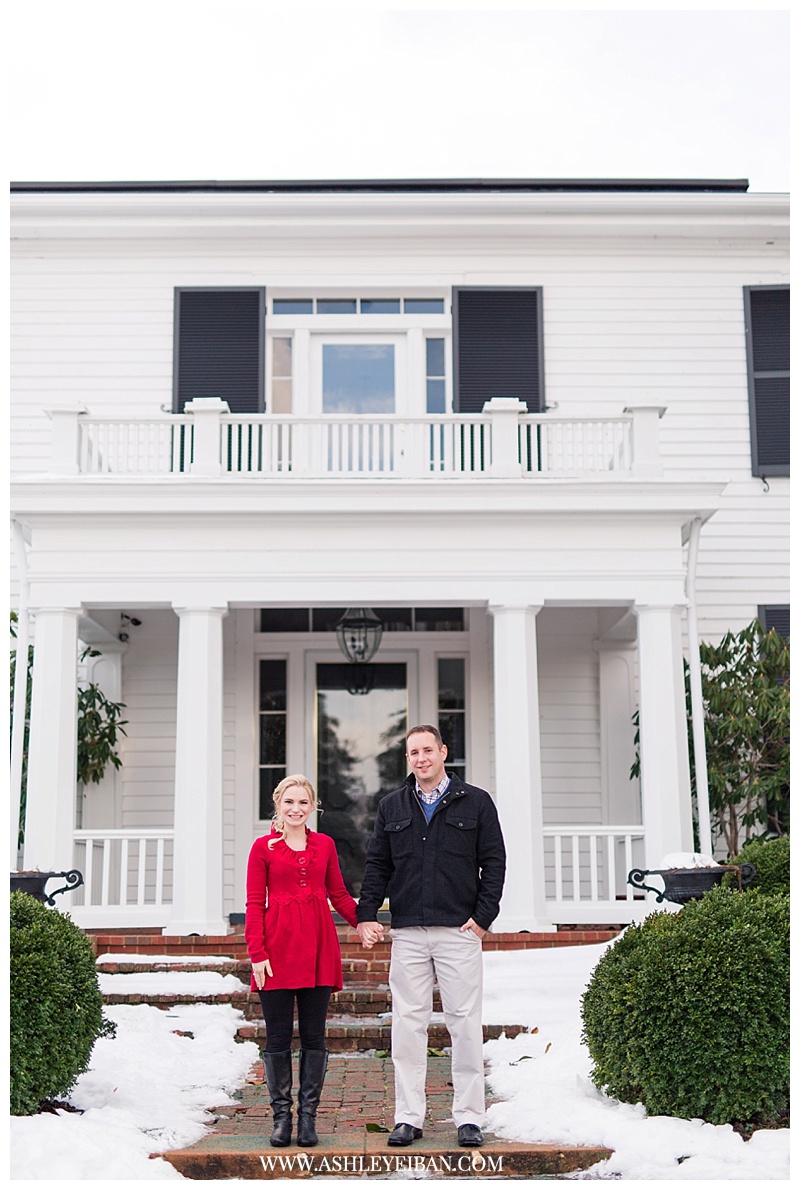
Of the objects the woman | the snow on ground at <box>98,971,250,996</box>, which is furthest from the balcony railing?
the woman

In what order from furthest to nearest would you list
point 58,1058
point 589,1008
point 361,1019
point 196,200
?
point 196,200 < point 361,1019 < point 589,1008 < point 58,1058

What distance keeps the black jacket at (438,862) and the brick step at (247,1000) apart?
123 inches

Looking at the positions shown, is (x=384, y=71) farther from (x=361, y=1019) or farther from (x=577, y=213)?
(x=361, y=1019)

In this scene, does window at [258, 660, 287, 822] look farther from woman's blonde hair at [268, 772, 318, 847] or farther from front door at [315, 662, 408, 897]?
woman's blonde hair at [268, 772, 318, 847]

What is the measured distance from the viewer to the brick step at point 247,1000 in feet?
28.0

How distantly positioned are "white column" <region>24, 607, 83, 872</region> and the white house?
0.49ft

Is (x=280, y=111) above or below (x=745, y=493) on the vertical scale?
above

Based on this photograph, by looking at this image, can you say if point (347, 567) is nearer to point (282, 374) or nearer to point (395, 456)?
point (395, 456)

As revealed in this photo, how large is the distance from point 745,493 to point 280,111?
645 cm

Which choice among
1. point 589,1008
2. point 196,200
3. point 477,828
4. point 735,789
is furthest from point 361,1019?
point 196,200

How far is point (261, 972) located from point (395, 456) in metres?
6.53

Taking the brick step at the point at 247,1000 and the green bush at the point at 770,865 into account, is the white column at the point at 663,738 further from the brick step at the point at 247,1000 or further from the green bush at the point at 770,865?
the brick step at the point at 247,1000

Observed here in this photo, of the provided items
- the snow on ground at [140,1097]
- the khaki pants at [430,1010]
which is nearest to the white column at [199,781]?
the snow on ground at [140,1097]

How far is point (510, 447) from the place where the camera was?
1114 centimetres
